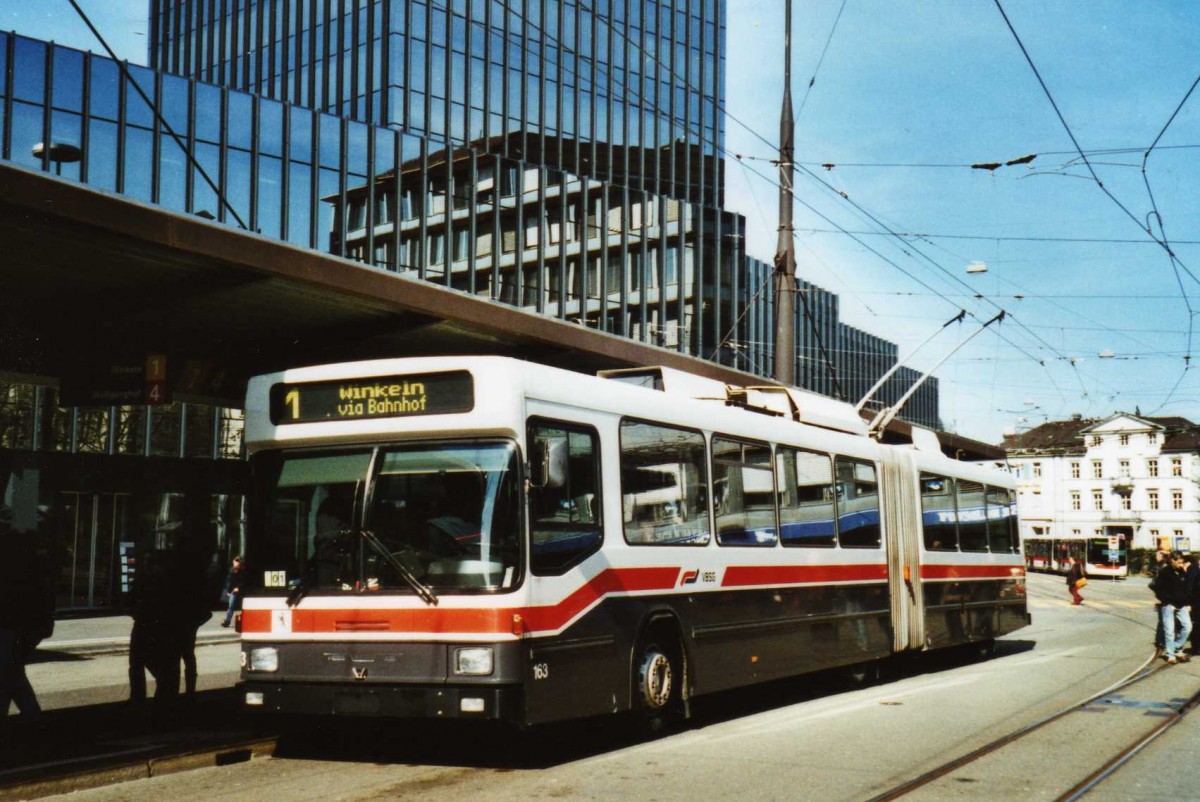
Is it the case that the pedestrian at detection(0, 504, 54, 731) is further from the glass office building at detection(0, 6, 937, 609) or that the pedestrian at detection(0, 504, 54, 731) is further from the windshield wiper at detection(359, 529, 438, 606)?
the glass office building at detection(0, 6, 937, 609)

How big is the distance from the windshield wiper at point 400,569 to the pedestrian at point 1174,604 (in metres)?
12.5

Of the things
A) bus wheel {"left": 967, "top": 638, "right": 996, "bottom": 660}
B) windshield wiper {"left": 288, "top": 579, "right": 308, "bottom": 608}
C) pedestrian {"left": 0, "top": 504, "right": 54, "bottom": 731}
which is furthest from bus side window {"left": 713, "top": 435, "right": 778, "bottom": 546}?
bus wheel {"left": 967, "top": 638, "right": 996, "bottom": 660}

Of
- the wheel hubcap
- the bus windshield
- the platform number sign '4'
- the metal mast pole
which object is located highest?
the metal mast pole

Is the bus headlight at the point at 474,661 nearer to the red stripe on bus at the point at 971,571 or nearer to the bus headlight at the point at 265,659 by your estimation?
the bus headlight at the point at 265,659

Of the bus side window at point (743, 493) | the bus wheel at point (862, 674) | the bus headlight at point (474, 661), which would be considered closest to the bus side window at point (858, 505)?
the bus wheel at point (862, 674)

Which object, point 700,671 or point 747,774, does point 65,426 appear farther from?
point 747,774

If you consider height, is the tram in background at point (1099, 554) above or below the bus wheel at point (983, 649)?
above

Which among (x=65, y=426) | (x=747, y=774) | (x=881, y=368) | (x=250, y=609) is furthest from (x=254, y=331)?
(x=881, y=368)

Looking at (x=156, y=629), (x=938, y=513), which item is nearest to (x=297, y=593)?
(x=156, y=629)

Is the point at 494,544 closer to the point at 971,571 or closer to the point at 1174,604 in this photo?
the point at 971,571

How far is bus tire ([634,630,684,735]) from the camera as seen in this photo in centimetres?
943

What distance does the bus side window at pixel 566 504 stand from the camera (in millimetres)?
8320

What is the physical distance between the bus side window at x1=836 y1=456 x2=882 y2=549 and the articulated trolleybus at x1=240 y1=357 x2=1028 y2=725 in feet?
7.59

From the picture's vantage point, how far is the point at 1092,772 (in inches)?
328
